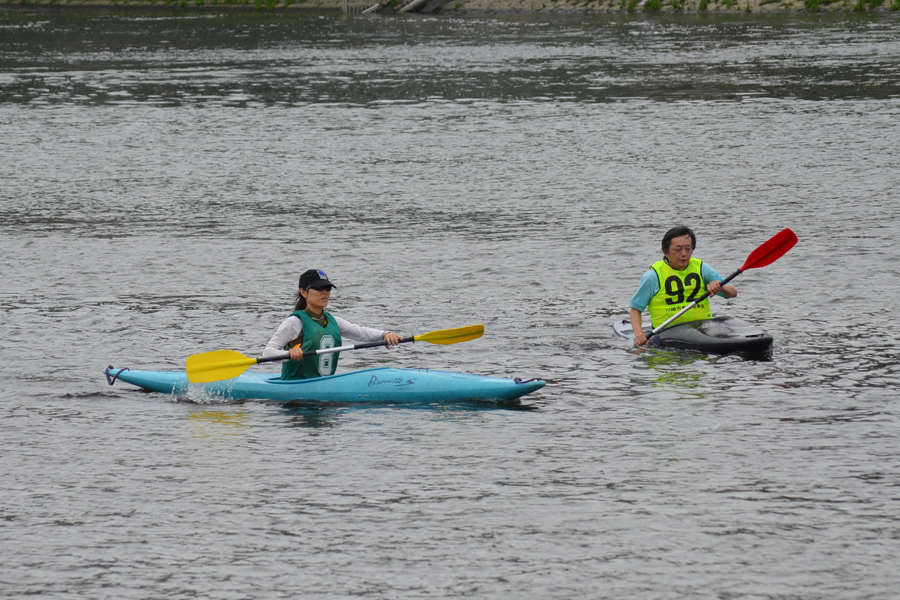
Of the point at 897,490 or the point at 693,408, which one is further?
the point at 693,408

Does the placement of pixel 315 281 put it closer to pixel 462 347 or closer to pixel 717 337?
pixel 462 347

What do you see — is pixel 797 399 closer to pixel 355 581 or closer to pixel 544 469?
pixel 544 469

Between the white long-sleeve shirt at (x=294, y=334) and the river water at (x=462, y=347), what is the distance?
58 cm

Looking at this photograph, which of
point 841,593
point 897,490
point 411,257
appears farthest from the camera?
point 411,257

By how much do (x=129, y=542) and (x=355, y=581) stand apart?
167cm

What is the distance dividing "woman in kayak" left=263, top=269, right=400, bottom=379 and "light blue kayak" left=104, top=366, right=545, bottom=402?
0.22m

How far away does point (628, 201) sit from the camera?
69.8ft

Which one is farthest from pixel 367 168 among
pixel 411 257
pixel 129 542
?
pixel 129 542

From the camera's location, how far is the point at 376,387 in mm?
11070

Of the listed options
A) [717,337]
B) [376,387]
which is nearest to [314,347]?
[376,387]

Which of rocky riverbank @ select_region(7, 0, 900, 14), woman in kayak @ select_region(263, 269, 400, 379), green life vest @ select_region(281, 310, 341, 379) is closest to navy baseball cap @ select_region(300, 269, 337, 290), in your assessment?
woman in kayak @ select_region(263, 269, 400, 379)

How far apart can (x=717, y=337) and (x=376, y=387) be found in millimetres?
3559

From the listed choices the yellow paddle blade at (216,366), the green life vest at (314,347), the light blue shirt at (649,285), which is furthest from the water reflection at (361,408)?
the light blue shirt at (649,285)

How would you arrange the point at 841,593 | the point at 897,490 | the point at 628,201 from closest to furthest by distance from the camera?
the point at 841,593 → the point at 897,490 → the point at 628,201
